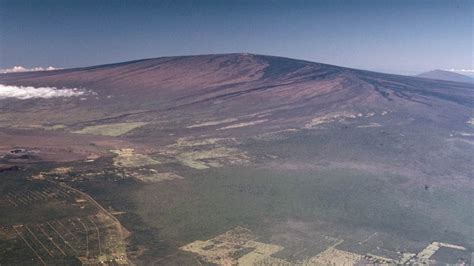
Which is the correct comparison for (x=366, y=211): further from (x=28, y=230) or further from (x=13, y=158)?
(x=13, y=158)

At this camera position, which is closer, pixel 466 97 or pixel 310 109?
pixel 310 109

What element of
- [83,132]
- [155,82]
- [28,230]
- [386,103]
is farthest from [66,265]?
[155,82]

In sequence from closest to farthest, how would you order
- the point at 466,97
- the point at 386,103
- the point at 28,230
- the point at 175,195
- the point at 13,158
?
1. the point at 28,230
2. the point at 175,195
3. the point at 13,158
4. the point at 386,103
5. the point at 466,97

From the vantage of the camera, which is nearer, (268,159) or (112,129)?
(268,159)

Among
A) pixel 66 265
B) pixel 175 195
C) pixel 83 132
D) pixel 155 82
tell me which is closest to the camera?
pixel 66 265

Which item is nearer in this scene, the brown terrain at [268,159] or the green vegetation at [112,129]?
the brown terrain at [268,159]

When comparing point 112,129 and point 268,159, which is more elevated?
point 112,129

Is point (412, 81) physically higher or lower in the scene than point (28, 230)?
higher

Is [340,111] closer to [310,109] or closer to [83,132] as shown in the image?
[310,109]

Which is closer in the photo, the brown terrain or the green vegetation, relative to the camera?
the brown terrain
